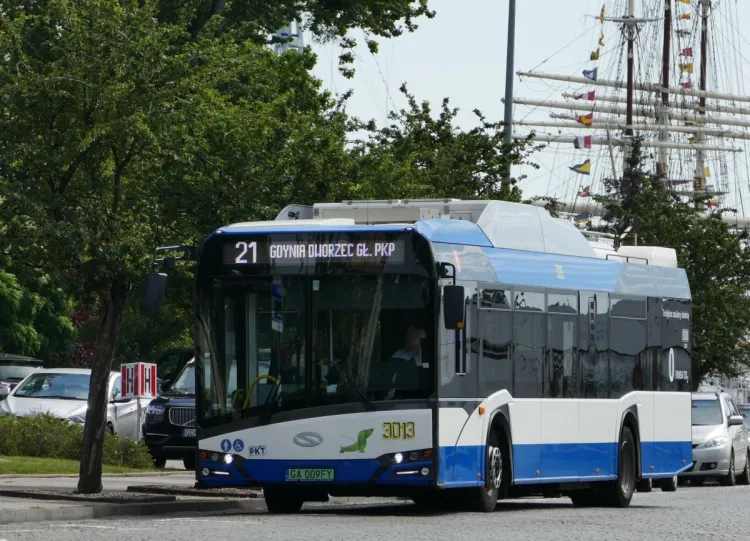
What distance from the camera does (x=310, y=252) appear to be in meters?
17.2

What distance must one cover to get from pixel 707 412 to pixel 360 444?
1739cm

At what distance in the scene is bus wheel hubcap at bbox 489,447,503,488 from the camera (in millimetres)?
17828

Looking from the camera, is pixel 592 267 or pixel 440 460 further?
pixel 592 267

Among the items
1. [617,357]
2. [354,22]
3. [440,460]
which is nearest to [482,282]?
[440,460]

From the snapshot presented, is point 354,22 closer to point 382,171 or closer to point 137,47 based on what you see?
point 382,171

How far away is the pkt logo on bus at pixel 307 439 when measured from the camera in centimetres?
1686

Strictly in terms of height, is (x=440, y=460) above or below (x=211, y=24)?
below

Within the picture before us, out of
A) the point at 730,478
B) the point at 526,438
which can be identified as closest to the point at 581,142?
the point at 730,478

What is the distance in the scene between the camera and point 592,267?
20.5 meters

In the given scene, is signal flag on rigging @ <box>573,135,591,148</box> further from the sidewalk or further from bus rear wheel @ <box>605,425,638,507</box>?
bus rear wheel @ <box>605,425,638,507</box>

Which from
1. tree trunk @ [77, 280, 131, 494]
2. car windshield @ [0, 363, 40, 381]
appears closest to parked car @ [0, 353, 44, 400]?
car windshield @ [0, 363, 40, 381]

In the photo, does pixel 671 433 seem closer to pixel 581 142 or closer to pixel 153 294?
pixel 153 294

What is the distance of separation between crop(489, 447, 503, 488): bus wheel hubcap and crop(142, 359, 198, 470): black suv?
35.7 feet

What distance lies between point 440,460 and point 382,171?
10581 millimetres
